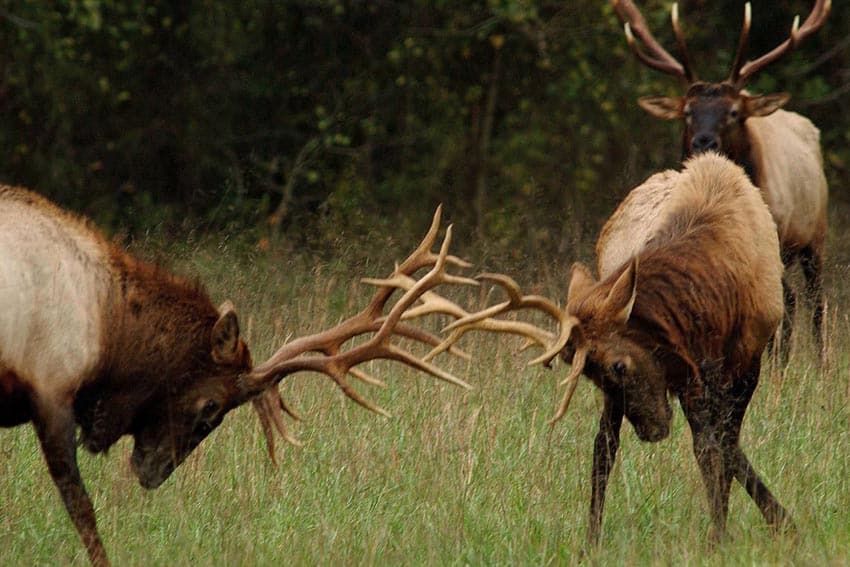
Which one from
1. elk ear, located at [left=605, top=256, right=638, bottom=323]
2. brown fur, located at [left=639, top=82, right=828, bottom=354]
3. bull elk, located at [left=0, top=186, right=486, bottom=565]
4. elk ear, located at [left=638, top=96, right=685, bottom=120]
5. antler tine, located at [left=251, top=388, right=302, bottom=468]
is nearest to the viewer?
elk ear, located at [left=605, top=256, right=638, bottom=323]

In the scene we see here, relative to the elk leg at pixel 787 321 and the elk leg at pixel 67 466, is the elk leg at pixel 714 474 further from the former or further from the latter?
the elk leg at pixel 787 321

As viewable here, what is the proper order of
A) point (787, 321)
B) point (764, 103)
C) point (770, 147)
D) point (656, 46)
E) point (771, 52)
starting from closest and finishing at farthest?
1. point (787, 321)
2. point (764, 103)
3. point (770, 147)
4. point (771, 52)
5. point (656, 46)

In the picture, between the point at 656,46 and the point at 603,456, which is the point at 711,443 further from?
the point at 656,46

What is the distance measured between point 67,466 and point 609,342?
1.83m

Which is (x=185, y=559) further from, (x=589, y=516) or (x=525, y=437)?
(x=525, y=437)

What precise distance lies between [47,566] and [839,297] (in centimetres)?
541

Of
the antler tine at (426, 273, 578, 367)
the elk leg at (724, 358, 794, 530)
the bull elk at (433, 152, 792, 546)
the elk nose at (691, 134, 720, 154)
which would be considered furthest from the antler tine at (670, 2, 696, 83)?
the antler tine at (426, 273, 578, 367)

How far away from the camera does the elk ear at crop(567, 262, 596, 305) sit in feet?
16.5

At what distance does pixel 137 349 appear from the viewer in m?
5.16

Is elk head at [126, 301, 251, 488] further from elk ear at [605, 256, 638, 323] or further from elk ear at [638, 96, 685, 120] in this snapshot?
elk ear at [638, 96, 685, 120]

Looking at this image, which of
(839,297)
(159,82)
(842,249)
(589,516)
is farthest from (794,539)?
(159,82)

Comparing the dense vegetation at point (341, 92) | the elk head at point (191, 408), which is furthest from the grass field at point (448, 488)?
the dense vegetation at point (341, 92)

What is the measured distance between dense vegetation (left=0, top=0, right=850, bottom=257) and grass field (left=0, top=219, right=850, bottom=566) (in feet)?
23.1

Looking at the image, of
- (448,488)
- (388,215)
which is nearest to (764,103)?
(448,488)
